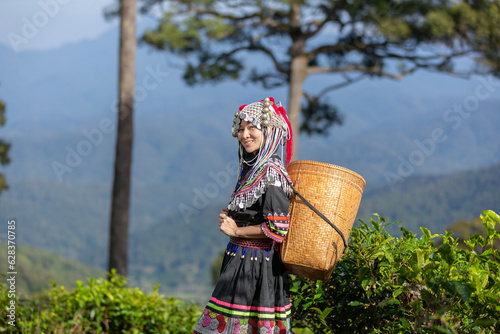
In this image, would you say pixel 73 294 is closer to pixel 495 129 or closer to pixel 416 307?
pixel 416 307

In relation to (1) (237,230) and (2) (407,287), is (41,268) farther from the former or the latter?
(2) (407,287)

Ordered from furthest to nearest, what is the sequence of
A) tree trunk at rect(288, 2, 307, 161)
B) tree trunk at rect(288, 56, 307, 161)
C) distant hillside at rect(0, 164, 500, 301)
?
distant hillside at rect(0, 164, 500, 301)
tree trunk at rect(288, 2, 307, 161)
tree trunk at rect(288, 56, 307, 161)

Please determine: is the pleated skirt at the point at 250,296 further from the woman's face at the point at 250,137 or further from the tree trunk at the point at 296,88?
the tree trunk at the point at 296,88

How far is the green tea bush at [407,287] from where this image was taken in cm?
216

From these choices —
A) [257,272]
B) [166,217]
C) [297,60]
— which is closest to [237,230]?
[257,272]

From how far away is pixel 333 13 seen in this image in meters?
10.3

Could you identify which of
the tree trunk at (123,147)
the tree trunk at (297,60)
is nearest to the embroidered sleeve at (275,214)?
the tree trunk at (123,147)

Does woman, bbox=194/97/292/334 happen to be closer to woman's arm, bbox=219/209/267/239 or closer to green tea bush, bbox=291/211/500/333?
woman's arm, bbox=219/209/267/239

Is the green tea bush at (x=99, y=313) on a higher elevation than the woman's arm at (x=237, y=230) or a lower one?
lower

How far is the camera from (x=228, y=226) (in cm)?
262

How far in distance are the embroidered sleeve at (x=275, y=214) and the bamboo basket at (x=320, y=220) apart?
66 mm

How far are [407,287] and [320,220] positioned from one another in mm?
514

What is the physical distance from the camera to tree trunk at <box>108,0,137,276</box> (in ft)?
23.8

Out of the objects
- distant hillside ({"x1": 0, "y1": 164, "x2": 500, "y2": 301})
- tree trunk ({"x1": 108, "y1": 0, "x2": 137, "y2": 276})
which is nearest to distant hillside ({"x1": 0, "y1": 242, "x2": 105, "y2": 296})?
distant hillside ({"x1": 0, "y1": 164, "x2": 500, "y2": 301})
